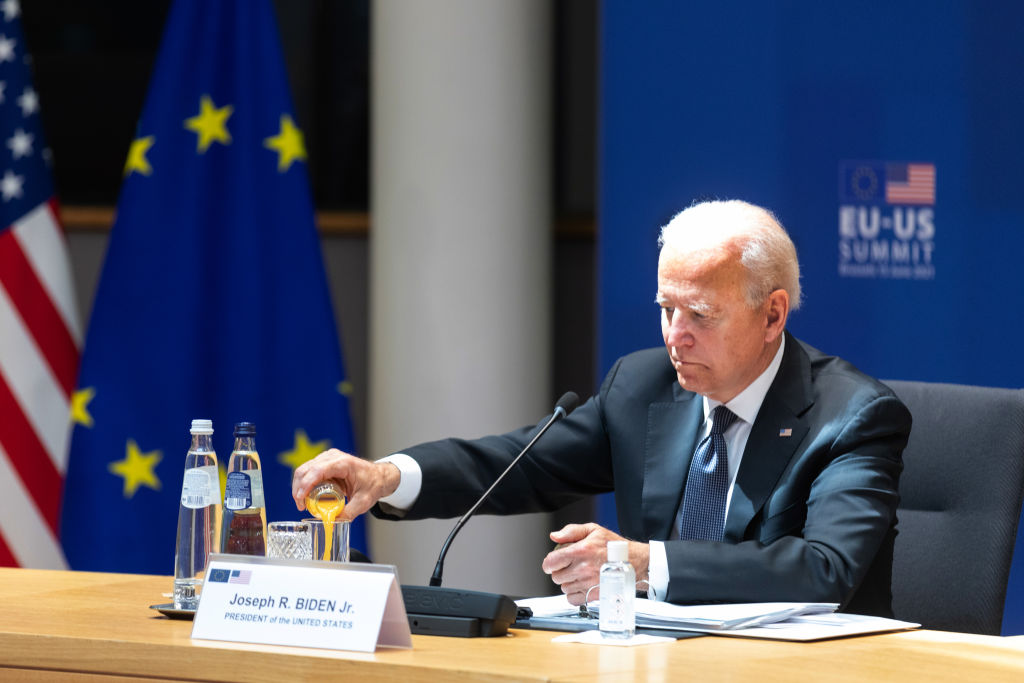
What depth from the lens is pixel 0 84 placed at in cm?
389

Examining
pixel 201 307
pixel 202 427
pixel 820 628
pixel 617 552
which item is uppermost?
pixel 201 307

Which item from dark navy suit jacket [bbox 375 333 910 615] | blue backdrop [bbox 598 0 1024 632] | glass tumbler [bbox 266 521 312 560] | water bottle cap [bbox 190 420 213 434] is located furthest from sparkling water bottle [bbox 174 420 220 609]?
blue backdrop [bbox 598 0 1024 632]

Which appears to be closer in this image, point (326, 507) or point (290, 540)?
point (290, 540)

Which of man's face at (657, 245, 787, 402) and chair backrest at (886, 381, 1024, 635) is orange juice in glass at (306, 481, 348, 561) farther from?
chair backrest at (886, 381, 1024, 635)

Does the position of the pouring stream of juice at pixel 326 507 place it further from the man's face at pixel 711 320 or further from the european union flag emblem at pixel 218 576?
the man's face at pixel 711 320

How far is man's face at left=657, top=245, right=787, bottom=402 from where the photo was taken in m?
2.20

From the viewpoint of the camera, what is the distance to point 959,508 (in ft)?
7.50

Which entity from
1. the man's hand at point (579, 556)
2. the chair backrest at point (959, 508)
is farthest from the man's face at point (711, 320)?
the man's hand at point (579, 556)

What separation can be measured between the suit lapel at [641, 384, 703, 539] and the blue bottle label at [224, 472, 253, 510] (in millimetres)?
731

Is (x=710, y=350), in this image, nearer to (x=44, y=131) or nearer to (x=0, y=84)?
(x=0, y=84)

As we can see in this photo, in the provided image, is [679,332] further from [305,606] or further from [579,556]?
[305,606]

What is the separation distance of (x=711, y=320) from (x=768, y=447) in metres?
0.23

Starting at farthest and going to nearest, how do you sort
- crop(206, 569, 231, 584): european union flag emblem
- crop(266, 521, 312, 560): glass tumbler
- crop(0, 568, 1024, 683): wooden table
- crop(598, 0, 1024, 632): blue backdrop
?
crop(598, 0, 1024, 632): blue backdrop → crop(266, 521, 312, 560): glass tumbler → crop(206, 569, 231, 584): european union flag emblem → crop(0, 568, 1024, 683): wooden table

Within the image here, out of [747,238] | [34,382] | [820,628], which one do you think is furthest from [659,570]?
[34,382]
